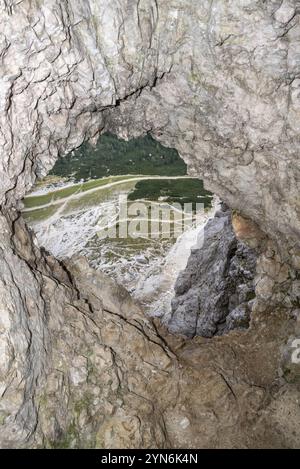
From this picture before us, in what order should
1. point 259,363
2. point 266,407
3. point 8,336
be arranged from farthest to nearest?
1. point 259,363
2. point 266,407
3. point 8,336

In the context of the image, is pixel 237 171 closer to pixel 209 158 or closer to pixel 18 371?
pixel 209 158

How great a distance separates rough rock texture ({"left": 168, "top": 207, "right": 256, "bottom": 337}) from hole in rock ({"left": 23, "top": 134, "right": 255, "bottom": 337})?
67 mm

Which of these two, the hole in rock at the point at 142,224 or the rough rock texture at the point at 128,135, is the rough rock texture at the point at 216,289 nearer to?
the hole in rock at the point at 142,224

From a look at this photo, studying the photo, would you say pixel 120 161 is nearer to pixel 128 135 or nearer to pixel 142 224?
pixel 142 224

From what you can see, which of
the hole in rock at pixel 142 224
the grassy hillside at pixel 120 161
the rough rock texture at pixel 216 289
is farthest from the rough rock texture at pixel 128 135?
the grassy hillside at pixel 120 161

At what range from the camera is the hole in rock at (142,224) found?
710 inches

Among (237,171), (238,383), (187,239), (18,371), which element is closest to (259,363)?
(238,383)

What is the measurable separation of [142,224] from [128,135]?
1749 centimetres

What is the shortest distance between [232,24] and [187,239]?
1897 cm

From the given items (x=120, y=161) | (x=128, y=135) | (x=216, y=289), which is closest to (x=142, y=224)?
(x=120, y=161)

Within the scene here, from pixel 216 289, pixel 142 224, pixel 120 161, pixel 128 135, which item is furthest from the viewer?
pixel 142 224

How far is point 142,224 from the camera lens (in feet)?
86.8

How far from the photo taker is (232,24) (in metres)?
6.21

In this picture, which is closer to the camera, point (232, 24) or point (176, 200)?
point (232, 24)
